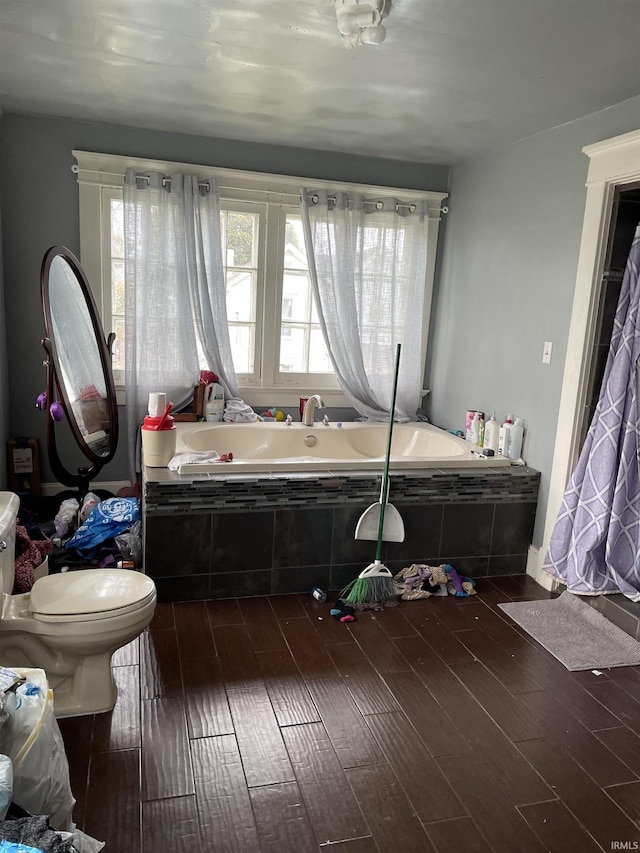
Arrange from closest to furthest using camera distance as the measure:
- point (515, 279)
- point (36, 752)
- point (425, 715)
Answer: point (36, 752) < point (425, 715) < point (515, 279)

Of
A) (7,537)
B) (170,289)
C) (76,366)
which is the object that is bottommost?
(7,537)

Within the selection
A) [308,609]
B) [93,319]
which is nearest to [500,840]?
[308,609]

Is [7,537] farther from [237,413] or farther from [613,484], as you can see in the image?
[613,484]

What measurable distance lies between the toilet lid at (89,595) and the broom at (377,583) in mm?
1088

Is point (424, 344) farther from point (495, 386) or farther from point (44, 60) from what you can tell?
point (44, 60)

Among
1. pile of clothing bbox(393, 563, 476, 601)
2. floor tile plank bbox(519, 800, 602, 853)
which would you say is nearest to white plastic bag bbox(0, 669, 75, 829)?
floor tile plank bbox(519, 800, 602, 853)

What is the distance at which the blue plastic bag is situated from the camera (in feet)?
10.2

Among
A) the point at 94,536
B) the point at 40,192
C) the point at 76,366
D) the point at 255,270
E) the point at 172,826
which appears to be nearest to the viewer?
the point at 172,826

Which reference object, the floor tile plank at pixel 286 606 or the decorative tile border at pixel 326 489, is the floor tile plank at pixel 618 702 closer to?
the decorative tile border at pixel 326 489

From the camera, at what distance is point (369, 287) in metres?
4.11

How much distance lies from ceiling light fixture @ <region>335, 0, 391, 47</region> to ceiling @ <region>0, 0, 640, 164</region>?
0.25ft

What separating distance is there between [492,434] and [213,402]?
166cm

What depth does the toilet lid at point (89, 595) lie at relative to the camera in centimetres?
194

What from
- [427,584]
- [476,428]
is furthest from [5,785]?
[476,428]
